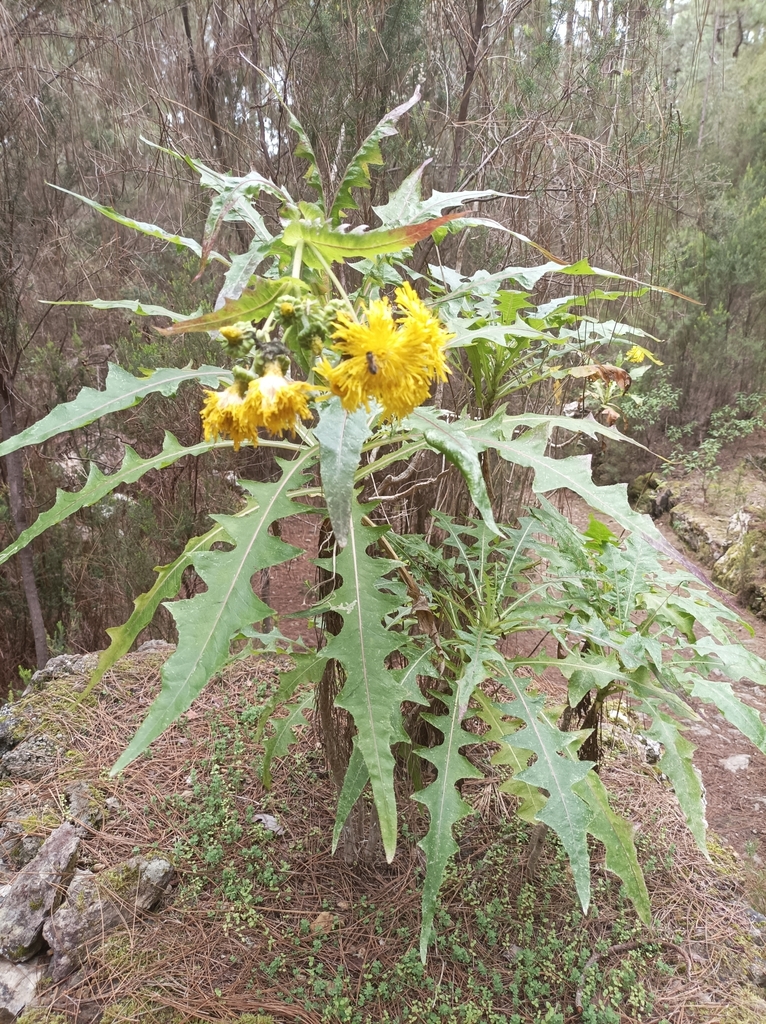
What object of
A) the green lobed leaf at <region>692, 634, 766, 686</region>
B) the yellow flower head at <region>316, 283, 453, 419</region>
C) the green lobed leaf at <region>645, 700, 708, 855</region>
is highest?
the yellow flower head at <region>316, 283, 453, 419</region>

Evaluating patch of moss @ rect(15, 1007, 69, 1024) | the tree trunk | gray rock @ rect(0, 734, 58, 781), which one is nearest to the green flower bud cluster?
patch of moss @ rect(15, 1007, 69, 1024)

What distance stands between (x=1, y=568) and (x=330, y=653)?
2.85m

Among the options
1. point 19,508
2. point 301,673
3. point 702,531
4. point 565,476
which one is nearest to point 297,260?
point 565,476

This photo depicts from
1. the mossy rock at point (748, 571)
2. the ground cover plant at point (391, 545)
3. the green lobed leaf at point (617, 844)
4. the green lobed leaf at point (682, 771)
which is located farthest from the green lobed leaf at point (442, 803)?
the mossy rock at point (748, 571)

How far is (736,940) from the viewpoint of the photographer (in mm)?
1568

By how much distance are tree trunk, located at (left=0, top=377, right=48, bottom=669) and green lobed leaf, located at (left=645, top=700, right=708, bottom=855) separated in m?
2.83

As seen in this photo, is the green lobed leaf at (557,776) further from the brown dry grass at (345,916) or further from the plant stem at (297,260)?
the plant stem at (297,260)

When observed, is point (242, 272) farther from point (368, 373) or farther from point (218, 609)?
point (218, 609)

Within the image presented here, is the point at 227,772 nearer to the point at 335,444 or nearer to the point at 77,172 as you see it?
the point at 335,444

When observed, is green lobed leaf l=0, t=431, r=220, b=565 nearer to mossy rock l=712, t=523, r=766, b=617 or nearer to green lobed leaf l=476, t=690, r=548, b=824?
green lobed leaf l=476, t=690, r=548, b=824

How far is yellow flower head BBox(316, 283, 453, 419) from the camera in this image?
0.68 metres

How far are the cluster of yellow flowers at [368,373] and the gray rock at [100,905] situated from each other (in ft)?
4.56

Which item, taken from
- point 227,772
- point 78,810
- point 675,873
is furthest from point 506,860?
point 78,810

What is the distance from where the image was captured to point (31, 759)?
6.26ft
